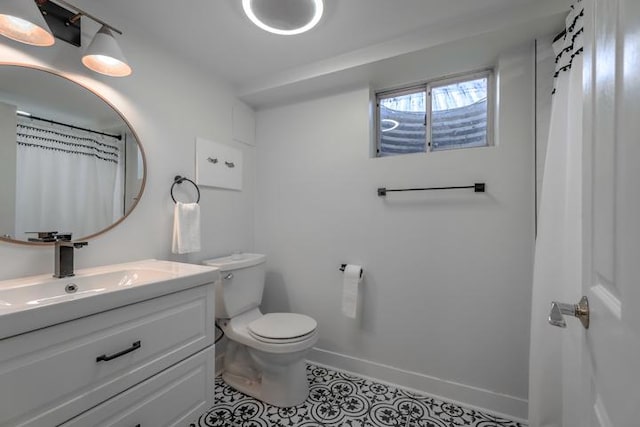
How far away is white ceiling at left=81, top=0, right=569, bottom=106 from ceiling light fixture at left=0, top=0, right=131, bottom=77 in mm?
179

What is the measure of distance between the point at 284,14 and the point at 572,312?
1.67m

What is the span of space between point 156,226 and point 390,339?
5.61 ft

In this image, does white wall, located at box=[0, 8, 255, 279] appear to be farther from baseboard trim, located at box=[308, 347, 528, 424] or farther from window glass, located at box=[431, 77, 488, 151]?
window glass, located at box=[431, 77, 488, 151]

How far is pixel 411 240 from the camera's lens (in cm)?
183

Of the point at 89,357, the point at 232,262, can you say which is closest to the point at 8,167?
the point at 89,357

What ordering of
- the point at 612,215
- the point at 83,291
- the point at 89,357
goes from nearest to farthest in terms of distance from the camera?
the point at 612,215, the point at 89,357, the point at 83,291

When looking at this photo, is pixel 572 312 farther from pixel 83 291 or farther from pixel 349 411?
pixel 83 291

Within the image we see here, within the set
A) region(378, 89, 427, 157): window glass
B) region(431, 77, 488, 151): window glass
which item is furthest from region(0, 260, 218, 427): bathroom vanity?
region(431, 77, 488, 151): window glass

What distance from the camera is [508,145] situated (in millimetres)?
1595

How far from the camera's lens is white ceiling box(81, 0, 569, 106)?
138 cm

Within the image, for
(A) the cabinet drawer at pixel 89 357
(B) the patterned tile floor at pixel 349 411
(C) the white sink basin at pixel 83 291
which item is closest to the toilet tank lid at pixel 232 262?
(C) the white sink basin at pixel 83 291

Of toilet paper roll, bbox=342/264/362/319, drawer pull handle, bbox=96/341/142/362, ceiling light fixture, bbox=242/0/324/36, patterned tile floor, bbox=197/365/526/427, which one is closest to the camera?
drawer pull handle, bbox=96/341/142/362

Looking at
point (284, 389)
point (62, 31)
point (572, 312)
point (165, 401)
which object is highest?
point (62, 31)

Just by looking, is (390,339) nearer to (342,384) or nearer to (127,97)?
(342,384)
